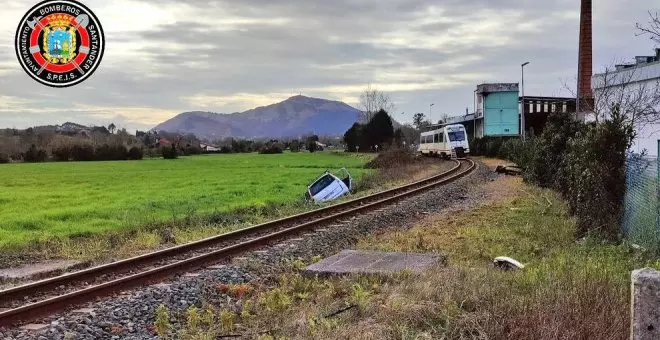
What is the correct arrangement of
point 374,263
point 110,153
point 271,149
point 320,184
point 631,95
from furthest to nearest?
1. point 271,149
2. point 110,153
3. point 320,184
4. point 631,95
5. point 374,263

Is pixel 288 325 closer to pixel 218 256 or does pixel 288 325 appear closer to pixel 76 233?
pixel 218 256

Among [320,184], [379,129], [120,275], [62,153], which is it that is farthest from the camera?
[379,129]

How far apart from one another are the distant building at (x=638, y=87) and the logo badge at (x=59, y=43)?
12.9 metres

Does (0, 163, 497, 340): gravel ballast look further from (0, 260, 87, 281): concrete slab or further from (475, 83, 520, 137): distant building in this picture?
(475, 83, 520, 137): distant building

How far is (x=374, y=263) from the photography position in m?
9.55

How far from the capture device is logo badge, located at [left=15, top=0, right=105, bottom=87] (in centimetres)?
1308

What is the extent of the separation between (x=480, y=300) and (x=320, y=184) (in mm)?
20047

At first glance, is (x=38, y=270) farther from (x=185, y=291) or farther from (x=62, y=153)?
(x=62, y=153)

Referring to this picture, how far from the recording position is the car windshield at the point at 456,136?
5594 centimetres

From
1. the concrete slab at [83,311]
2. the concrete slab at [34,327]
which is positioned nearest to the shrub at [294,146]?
the concrete slab at [83,311]

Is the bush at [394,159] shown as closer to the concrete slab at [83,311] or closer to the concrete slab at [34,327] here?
the concrete slab at [83,311]

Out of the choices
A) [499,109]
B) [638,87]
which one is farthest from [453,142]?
[638,87]

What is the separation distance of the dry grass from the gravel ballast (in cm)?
97

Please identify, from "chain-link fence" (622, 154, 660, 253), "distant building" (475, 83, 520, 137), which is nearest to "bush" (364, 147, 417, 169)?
"distant building" (475, 83, 520, 137)
